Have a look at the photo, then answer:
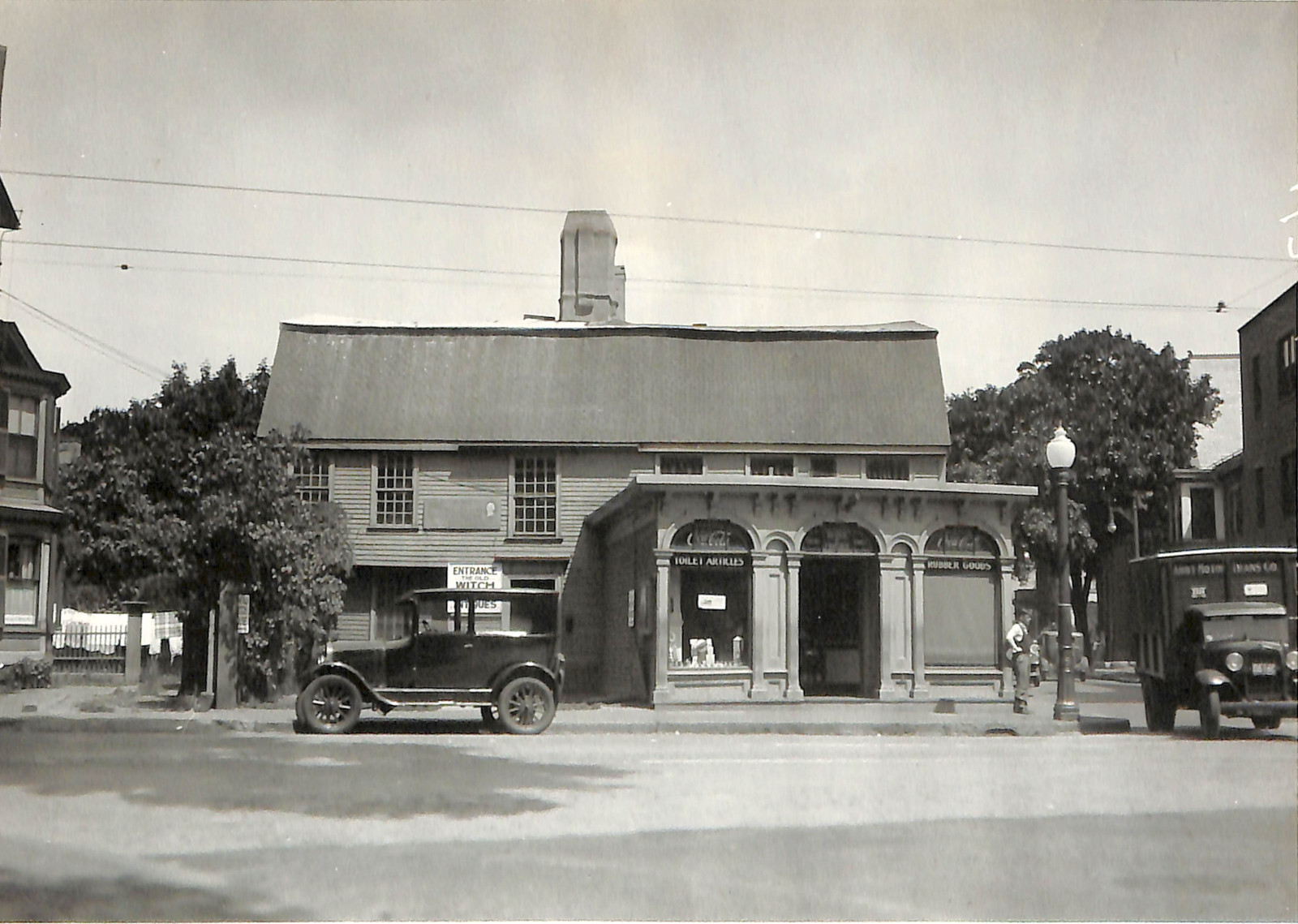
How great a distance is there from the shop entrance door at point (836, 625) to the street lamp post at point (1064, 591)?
176 inches

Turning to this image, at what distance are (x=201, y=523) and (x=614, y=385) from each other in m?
11.6

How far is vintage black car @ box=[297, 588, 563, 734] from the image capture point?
1833 centimetres

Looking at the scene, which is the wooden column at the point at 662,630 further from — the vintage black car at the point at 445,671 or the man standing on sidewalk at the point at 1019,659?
the man standing on sidewalk at the point at 1019,659

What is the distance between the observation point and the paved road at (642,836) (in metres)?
7.98

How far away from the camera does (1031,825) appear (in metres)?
10.3

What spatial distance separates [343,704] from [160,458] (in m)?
7.49

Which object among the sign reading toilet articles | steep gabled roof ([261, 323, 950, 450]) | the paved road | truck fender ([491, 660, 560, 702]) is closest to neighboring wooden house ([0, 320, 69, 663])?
the paved road

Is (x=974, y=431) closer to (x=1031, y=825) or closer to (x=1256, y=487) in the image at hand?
(x=1256, y=487)

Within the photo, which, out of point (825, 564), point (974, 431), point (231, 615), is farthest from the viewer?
point (974, 431)

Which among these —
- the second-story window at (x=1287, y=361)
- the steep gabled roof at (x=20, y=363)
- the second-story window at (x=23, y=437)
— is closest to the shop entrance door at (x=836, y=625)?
the second-story window at (x=1287, y=361)

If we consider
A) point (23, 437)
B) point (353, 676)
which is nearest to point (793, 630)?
point (353, 676)

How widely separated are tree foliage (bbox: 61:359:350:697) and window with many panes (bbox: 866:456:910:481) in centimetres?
1209

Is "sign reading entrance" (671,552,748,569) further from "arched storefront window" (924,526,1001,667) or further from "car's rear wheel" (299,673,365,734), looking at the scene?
"car's rear wheel" (299,673,365,734)

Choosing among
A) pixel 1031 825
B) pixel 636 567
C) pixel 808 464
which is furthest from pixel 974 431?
pixel 1031 825
